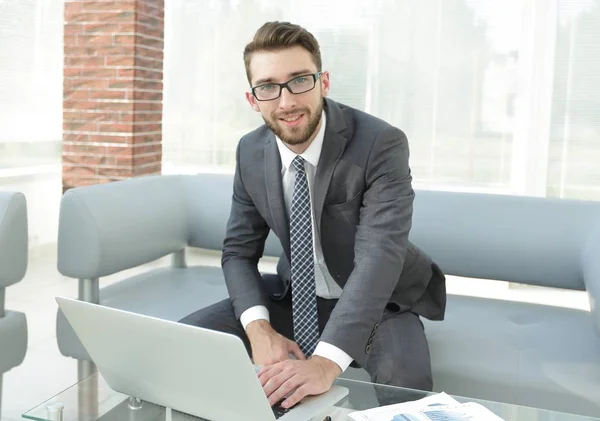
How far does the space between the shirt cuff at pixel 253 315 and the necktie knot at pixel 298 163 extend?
43 centimetres

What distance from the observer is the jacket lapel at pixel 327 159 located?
218cm

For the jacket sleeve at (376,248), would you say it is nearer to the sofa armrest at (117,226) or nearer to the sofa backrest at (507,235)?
the sofa backrest at (507,235)

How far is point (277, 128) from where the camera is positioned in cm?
213

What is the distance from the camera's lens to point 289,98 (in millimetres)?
2068

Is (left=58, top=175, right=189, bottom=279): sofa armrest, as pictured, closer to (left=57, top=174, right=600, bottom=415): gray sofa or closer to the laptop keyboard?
(left=57, top=174, right=600, bottom=415): gray sofa

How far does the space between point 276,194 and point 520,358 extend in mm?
901

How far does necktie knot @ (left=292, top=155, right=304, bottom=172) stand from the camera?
7.26 feet

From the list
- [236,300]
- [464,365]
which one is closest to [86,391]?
[236,300]

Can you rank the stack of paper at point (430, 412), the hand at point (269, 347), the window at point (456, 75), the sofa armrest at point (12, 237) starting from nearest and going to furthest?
1. the stack of paper at point (430, 412)
2. the hand at point (269, 347)
3. the sofa armrest at point (12, 237)
4. the window at point (456, 75)

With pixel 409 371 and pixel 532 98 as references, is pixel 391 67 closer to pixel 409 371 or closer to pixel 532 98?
pixel 532 98

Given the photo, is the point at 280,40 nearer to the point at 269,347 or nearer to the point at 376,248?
the point at 376,248

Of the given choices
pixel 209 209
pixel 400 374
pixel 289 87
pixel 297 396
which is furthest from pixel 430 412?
pixel 209 209

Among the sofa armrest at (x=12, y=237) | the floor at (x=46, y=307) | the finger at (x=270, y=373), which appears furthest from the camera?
the floor at (x=46, y=307)

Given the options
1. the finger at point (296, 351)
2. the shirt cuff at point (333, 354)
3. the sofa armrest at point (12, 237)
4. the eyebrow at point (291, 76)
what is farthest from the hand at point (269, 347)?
the sofa armrest at point (12, 237)
